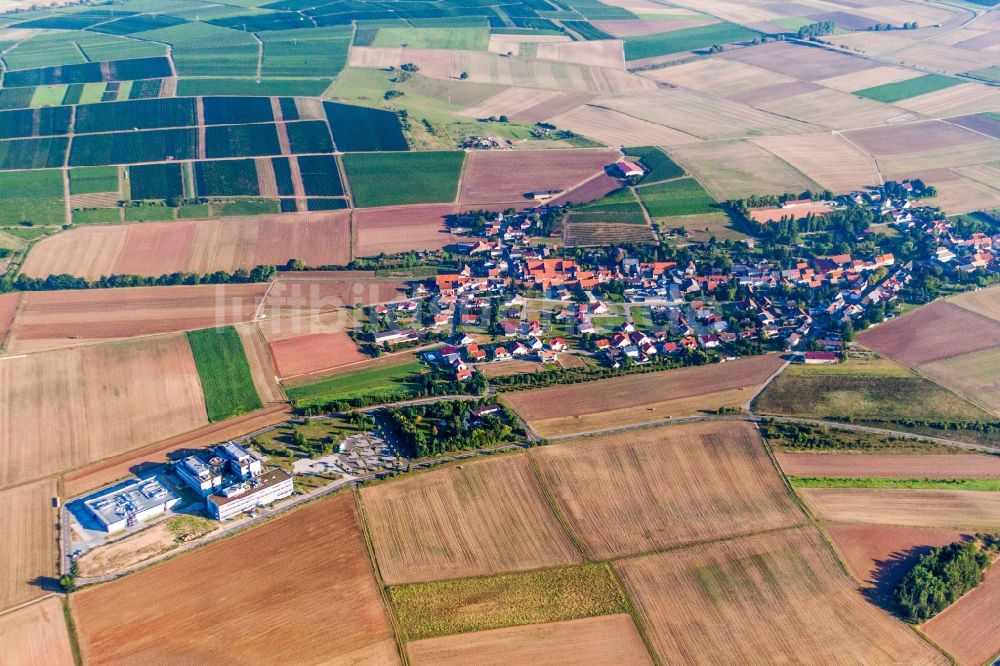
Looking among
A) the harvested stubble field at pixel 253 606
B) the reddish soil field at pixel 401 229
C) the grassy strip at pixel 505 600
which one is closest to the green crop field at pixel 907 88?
the reddish soil field at pixel 401 229

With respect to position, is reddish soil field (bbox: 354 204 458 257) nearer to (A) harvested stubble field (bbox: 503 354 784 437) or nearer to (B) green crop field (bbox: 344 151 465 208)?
(B) green crop field (bbox: 344 151 465 208)

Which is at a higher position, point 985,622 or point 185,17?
point 185,17

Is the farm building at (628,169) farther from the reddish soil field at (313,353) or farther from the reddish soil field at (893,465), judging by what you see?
the reddish soil field at (893,465)

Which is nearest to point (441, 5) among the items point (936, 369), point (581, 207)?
point (581, 207)

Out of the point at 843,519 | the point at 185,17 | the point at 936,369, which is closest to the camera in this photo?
the point at 843,519

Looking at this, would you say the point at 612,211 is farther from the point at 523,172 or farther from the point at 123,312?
the point at 123,312

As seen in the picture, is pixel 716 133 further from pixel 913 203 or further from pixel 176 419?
pixel 176 419

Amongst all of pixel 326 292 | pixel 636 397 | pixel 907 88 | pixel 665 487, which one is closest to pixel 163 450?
pixel 326 292
